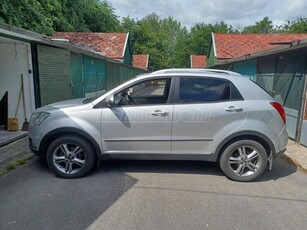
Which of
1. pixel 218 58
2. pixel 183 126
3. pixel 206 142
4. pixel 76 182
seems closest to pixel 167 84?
pixel 183 126

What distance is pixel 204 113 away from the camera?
164 inches

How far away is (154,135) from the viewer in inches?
168

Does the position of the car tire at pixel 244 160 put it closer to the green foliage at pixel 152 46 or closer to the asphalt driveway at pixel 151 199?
the asphalt driveway at pixel 151 199

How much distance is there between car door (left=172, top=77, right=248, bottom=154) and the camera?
4164 millimetres

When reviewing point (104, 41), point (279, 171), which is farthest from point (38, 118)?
point (104, 41)

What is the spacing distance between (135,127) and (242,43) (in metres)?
20.8

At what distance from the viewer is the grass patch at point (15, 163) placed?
457 centimetres

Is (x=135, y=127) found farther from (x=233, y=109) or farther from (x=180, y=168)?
(x=233, y=109)

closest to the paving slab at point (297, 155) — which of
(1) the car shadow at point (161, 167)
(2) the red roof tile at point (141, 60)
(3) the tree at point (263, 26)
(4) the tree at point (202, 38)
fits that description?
(1) the car shadow at point (161, 167)

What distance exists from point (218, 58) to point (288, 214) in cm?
1957

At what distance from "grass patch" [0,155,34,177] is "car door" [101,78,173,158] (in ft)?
5.89

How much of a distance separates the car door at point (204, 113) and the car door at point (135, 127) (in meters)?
0.18

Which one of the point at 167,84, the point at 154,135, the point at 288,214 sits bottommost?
the point at 288,214

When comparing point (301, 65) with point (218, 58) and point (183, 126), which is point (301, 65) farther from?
point (218, 58)
